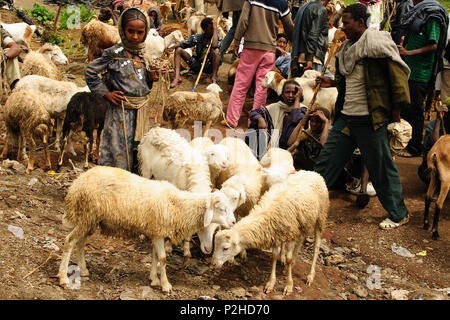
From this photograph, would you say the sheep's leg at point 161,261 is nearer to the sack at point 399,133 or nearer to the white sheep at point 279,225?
the white sheep at point 279,225

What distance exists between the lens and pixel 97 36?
30.5ft

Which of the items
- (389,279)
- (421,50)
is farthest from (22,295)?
(421,50)

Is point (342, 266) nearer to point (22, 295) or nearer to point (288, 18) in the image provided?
point (22, 295)

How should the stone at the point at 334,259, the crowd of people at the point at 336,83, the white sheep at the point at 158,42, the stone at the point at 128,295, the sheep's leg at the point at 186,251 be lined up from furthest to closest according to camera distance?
the white sheep at the point at 158,42 < the stone at the point at 334,259 < the crowd of people at the point at 336,83 < the sheep's leg at the point at 186,251 < the stone at the point at 128,295

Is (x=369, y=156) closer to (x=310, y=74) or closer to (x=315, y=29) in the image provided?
(x=310, y=74)

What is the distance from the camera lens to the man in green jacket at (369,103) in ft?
16.5

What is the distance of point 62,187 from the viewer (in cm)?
585

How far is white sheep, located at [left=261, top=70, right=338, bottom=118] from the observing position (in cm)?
745

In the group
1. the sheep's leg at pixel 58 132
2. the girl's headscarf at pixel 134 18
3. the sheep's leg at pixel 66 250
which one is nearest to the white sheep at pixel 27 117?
the sheep's leg at pixel 58 132

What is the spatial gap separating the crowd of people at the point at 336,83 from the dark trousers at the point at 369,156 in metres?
0.01

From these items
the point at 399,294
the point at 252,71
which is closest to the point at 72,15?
the point at 252,71

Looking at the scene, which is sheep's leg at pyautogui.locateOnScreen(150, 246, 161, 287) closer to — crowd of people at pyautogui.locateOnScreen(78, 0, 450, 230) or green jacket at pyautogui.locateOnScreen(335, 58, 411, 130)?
crowd of people at pyautogui.locateOnScreen(78, 0, 450, 230)

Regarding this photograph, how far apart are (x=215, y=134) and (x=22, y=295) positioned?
469 cm

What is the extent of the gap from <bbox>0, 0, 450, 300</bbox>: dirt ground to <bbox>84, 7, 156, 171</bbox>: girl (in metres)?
1.02
